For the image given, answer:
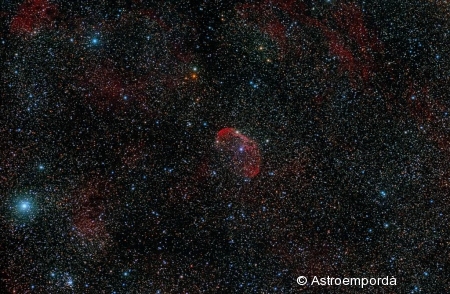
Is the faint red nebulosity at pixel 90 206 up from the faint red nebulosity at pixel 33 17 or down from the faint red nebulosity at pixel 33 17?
down

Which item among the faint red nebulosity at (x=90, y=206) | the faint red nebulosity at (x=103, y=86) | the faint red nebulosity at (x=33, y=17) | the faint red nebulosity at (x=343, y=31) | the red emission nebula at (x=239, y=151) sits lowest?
the faint red nebulosity at (x=90, y=206)

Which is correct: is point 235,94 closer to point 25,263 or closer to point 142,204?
point 142,204

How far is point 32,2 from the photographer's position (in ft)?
5.91

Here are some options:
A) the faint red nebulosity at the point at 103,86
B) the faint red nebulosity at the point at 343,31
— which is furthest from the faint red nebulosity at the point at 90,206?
the faint red nebulosity at the point at 343,31

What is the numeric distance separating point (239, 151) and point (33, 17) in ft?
3.71

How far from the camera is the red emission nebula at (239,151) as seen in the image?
1.84 meters

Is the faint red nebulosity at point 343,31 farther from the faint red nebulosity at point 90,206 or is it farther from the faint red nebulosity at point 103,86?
the faint red nebulosity at point 90,206

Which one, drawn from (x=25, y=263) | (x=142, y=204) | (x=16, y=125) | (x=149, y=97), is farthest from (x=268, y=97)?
(x=25, y=263)

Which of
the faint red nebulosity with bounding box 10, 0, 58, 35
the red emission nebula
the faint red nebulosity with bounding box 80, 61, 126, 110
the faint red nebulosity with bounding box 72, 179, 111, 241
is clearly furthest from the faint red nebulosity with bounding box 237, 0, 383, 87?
the faint red nebulosity with bounding box 72, 179, 111, 241

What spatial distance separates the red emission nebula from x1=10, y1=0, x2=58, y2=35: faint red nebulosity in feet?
3.12

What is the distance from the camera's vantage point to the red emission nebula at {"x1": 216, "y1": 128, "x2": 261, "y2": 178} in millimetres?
1838

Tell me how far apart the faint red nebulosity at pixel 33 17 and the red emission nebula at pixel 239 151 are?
0.95m

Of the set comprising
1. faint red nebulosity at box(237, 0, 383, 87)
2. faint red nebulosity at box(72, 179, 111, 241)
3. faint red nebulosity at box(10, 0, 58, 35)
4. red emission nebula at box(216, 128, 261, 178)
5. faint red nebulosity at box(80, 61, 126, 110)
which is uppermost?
faint red nebulosity at box(10, 0, 58, 35)

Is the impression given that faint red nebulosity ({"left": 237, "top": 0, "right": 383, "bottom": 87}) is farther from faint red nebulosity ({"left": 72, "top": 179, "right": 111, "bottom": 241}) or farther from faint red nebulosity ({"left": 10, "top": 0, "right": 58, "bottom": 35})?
faint red nebulosity ({"left": 72, "top": 179, "right": 111, "bottom": 241})
